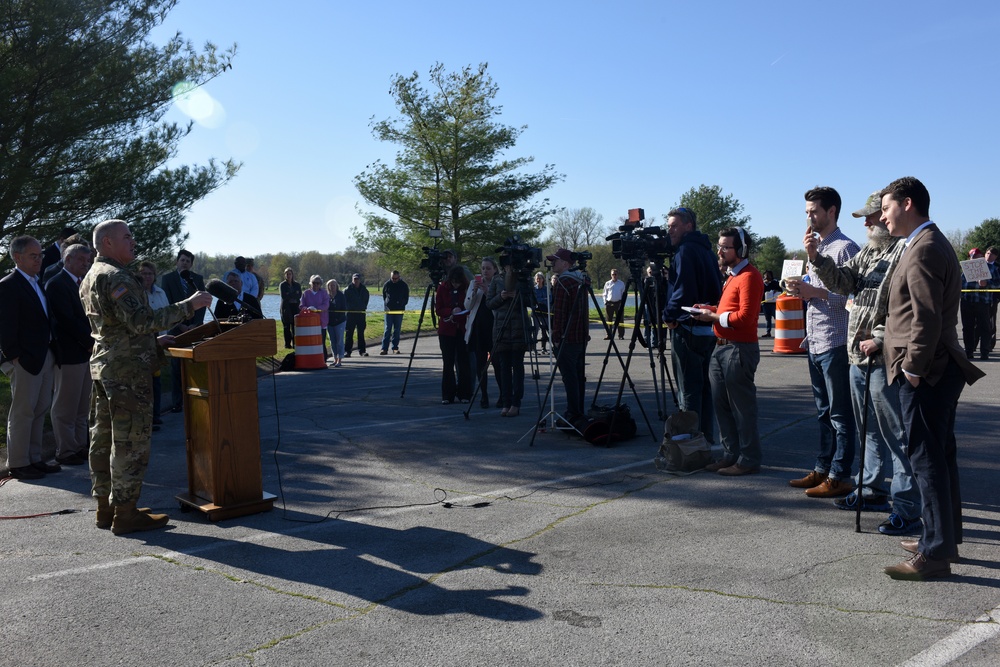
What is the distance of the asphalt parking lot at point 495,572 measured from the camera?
3584 millimetres

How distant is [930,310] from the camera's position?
420cm

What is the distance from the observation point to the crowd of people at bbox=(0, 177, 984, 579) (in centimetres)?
427

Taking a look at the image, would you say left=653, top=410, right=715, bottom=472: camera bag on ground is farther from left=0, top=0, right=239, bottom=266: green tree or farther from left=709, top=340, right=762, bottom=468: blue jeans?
left=0, top=0, right=239, bottom=266: green tree

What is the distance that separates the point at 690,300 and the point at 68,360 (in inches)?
223

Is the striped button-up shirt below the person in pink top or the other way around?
below

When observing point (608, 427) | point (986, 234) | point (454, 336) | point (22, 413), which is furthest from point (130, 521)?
point (986, 234)

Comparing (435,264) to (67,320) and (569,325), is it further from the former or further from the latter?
(67,320)

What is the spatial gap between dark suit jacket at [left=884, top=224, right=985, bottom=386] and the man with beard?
0.94 feet

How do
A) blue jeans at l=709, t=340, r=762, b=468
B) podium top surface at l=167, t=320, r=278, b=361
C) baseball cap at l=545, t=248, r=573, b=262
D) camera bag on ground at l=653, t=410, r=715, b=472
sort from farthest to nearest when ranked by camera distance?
baseball cap at l=545, t=248, r=573, b=262, camera bag on ground at l=653, t=410, r=715, b=472, blue jeans at l=709, t=340, r=762, b=468, podium top surface at l=167, t=320, r=278, b=361

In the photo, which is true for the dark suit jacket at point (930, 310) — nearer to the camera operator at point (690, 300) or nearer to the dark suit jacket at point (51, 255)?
the camera operator at point (690, 300)

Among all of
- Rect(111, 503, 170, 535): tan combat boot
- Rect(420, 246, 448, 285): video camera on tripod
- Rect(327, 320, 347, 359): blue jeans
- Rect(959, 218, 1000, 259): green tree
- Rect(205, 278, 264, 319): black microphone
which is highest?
Rect(959, 218, 1000, 259): green tree

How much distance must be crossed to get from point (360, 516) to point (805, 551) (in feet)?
9.58

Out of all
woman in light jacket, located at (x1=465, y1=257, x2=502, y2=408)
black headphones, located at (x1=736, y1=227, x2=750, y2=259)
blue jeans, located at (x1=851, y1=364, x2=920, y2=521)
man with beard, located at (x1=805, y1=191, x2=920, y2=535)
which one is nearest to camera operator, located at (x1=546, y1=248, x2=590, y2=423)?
woman in light jacket, located at (x1=465, y1=257, x2=502, y2=408)

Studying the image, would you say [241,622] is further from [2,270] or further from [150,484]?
[2,270]
